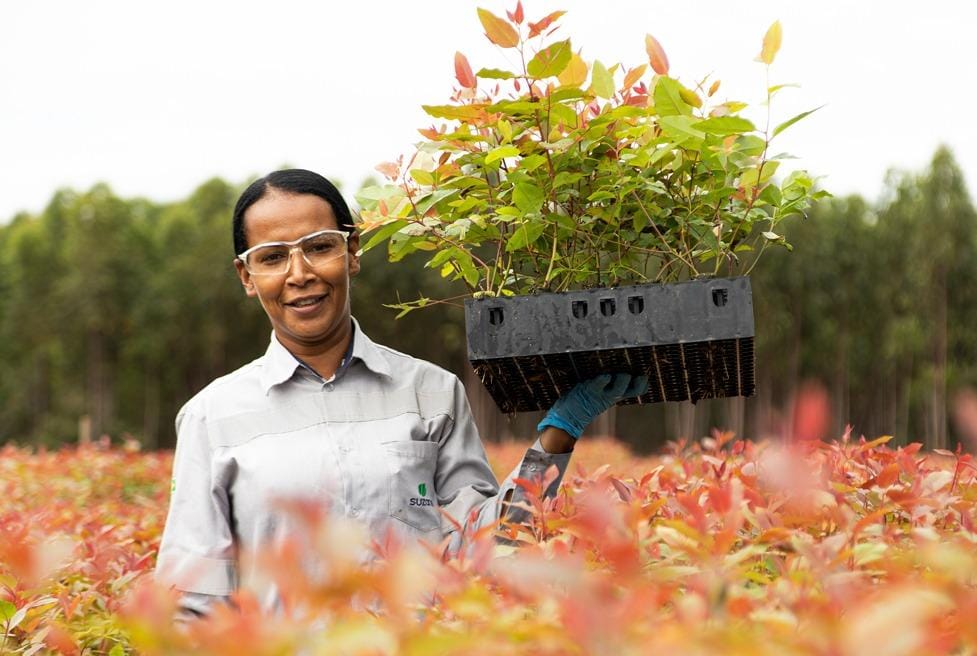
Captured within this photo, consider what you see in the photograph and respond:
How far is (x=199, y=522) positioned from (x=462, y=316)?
1880 centimetres

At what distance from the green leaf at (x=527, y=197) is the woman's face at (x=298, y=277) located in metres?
0.48

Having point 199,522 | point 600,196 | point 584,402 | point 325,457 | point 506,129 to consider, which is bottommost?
point 199,522

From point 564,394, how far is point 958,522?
0.82 m

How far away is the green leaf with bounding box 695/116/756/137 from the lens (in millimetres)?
1533

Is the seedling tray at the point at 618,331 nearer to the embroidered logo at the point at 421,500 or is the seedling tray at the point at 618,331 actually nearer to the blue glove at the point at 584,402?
the blue glove at the point at 584,402

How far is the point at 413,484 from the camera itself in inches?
81.7

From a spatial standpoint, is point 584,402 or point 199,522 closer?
point 584,402

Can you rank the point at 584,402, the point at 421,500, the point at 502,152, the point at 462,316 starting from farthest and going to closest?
the point at 462,316
the point at 421,500
the point at 584,402
the point at 502,152

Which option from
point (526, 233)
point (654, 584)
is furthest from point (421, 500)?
point (654, 584)

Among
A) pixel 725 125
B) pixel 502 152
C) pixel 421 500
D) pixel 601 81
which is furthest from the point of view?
pixel 421 500

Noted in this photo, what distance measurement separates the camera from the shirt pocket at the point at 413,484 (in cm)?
205

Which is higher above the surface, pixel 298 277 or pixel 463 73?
pixel 463 73

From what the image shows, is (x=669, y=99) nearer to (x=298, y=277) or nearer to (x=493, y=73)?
(x=493, y=73)

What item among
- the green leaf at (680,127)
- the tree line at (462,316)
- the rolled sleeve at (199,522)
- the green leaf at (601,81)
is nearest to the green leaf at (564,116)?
the green leaf at (601,81)
